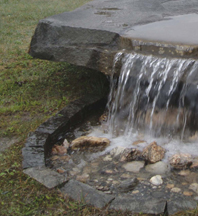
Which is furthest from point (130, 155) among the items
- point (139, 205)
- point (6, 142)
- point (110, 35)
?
point (110, 35)

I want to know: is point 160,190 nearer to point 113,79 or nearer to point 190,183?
point 190,183

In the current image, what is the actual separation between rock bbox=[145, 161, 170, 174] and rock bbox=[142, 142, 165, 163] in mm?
43

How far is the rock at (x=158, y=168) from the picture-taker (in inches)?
109

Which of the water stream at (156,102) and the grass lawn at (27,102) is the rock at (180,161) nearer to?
the water stream at (156,102)

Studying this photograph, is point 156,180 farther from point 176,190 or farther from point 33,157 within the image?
point 33,157

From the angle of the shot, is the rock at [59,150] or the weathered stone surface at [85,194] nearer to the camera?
the weathered stone surface at [85,194]

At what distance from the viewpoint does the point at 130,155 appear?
9.64ft

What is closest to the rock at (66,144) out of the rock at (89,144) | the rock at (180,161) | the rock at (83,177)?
the rock at (89,144)

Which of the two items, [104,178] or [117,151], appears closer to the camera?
[104,178]

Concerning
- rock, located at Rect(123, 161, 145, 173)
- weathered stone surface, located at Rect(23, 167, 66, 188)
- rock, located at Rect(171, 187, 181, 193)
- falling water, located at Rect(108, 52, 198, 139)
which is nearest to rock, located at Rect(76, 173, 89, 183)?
weathered stone surface, located at Rect(23, 167, 66, 188)

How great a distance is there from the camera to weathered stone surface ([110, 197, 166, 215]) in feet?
6.98

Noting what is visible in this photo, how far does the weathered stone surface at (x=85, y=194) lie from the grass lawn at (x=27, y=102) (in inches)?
1.8

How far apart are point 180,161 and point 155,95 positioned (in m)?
0.75

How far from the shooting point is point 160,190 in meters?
2.49
